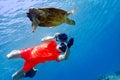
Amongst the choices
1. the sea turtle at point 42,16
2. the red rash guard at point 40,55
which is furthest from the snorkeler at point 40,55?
the sea turtle at point 42,16

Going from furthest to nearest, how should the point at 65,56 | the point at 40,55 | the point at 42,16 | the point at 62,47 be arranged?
the point at 40,55 < the point at 65,56 < the point at 62,47 < the point at 42,16

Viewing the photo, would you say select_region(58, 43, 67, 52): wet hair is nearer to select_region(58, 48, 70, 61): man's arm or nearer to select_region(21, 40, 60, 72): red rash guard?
select_region(58, 48, 70, 61): man's arm

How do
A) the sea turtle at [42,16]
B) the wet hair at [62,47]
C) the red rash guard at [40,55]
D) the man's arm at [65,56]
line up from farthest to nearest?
the red rash guard at [40,55] → the man's arm at [65,56] → the wet hair at [62,47] → the sea turtle at [42,16]

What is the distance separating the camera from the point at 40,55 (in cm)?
675

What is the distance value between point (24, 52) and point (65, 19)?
3037 mm

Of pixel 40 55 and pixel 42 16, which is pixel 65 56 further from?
pixel 42 16

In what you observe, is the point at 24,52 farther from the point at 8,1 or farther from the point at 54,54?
the point at 8,1

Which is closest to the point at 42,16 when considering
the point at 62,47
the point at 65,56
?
the point at 62,47

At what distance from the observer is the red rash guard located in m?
6.71

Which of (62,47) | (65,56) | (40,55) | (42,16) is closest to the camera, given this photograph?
(42,16)

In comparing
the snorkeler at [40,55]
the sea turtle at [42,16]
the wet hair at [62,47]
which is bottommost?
the snorkeler at [40,55]

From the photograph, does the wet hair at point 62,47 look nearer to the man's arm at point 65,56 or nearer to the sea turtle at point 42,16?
the man's arm at point 65,56

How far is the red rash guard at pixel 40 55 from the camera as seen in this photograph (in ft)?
22.0

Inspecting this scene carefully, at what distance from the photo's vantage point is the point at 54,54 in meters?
6.77
